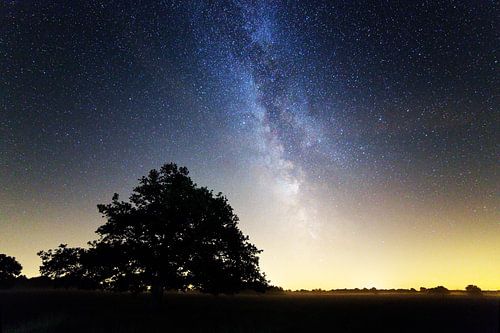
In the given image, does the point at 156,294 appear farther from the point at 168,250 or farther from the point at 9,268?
the point at 9,268

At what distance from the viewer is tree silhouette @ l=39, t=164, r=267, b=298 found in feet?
101

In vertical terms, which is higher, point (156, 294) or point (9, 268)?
point (9, 268)

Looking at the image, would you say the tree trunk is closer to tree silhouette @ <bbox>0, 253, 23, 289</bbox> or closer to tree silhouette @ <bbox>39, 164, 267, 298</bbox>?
tree silhouette @ <bbox>39, 164, 267, 298</bbox>

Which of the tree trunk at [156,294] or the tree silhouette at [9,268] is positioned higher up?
the tree silhouette at [9,268]

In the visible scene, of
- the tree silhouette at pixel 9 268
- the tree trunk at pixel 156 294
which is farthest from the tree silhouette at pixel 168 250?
the tree silhouette at pixel 9 268

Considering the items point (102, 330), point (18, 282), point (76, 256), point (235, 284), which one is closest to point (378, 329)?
point (235, 284)

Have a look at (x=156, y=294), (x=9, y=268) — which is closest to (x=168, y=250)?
(x=156, y=294)

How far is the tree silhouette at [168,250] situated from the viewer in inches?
1208

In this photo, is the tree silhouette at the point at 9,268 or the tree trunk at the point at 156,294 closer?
the tree trunk at the point at 156,294

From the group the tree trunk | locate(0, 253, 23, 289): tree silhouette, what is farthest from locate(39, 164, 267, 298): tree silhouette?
locate(0, 253, 23, 289): tree silhouette

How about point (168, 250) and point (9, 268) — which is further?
point (9, 268)

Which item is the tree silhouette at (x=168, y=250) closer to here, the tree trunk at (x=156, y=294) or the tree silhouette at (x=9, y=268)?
the tree trunk at (x=156, y=294)

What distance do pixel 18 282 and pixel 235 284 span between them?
102952mm

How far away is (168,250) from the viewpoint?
30969 mm
